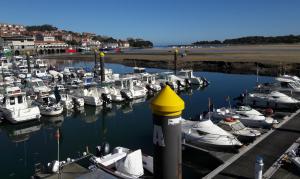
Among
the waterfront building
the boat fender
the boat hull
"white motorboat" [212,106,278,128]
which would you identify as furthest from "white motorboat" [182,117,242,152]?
the waterfront building

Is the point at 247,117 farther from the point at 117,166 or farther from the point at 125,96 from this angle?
the point at 125,96

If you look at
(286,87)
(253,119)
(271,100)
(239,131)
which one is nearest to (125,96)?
(271,100)

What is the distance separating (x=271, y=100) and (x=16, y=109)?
23.9 meters

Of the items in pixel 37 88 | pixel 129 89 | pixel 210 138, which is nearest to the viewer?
pixel 210 138

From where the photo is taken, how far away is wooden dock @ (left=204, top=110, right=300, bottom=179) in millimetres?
12305

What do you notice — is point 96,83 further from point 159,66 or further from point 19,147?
point 159,66

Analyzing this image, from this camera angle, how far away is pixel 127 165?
39.9 ft

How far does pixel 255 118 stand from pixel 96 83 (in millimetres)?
22103

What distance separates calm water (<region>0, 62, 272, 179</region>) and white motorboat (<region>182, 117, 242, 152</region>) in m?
0.74

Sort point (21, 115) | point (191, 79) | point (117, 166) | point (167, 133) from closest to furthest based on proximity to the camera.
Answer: point (167, 133) → point (117, 166) → point (21, 115) → point (191, 79)

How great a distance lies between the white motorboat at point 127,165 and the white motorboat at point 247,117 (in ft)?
31.0

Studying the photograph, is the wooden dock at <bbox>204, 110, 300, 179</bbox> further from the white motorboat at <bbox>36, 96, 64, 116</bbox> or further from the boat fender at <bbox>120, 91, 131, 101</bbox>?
the white motorboat at <bbox>36, 96, 64, 116</bbox>

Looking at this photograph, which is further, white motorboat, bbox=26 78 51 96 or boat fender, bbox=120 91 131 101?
boat fender, bbox=120 91 131 101

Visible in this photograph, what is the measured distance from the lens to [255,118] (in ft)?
66.2
